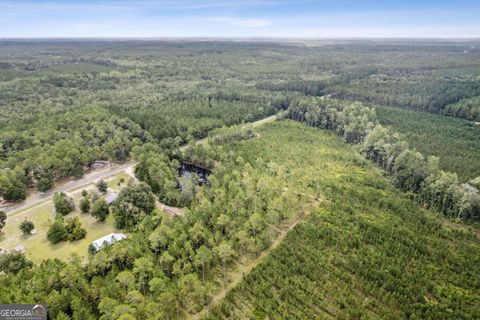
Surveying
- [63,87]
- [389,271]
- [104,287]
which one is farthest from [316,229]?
[63,87]

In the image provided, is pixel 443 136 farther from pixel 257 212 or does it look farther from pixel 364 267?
pixel 257 212

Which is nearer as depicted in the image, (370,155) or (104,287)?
(104,287)

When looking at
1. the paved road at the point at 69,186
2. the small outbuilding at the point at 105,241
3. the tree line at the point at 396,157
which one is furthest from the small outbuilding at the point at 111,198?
the tree line at the point at 396,157

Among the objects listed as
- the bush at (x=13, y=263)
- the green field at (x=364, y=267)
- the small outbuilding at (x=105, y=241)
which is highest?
the bush at (x=13, y=263)

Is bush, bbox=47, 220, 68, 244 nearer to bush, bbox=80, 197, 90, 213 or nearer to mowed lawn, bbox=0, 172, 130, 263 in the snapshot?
mowed lawn, bbox=0, 172, 130, 263

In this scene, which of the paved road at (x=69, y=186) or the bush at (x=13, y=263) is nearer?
the bush at (x=13, y=263)

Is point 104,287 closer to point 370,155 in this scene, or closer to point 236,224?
point 236,224

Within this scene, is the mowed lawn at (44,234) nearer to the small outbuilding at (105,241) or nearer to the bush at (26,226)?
the bush at (26,226)
